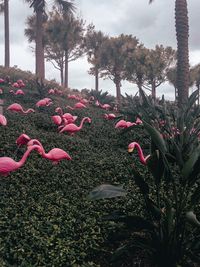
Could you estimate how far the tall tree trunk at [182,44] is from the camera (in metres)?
9.96

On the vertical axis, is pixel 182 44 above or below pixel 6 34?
below

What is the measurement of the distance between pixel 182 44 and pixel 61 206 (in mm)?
8194

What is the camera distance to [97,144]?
229 inches

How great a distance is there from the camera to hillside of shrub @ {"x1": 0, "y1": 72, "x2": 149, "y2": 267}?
98.7 inches

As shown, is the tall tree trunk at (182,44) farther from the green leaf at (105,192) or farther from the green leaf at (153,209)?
the green leaf at (105,192)

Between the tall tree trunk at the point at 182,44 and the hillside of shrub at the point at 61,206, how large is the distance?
5.29m

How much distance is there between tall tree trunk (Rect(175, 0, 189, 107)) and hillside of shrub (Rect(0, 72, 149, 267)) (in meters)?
5.29

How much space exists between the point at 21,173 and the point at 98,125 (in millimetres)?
3852

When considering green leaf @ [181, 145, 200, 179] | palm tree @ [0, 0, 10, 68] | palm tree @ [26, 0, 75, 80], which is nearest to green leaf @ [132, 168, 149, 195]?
green leaf @ [181, 145, 200, 179]

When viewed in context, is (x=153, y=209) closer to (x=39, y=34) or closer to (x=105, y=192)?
(x=105, y=192)

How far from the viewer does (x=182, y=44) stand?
33.2 feet

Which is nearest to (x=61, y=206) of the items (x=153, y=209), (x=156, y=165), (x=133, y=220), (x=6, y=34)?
(x=133, y=220)

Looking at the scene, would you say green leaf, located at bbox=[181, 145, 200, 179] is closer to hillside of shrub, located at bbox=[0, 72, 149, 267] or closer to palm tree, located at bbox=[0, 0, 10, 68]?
hillside of shrub, located at bbox=[0, 72, 149, 267]

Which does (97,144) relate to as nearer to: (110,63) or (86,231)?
(86,231)
